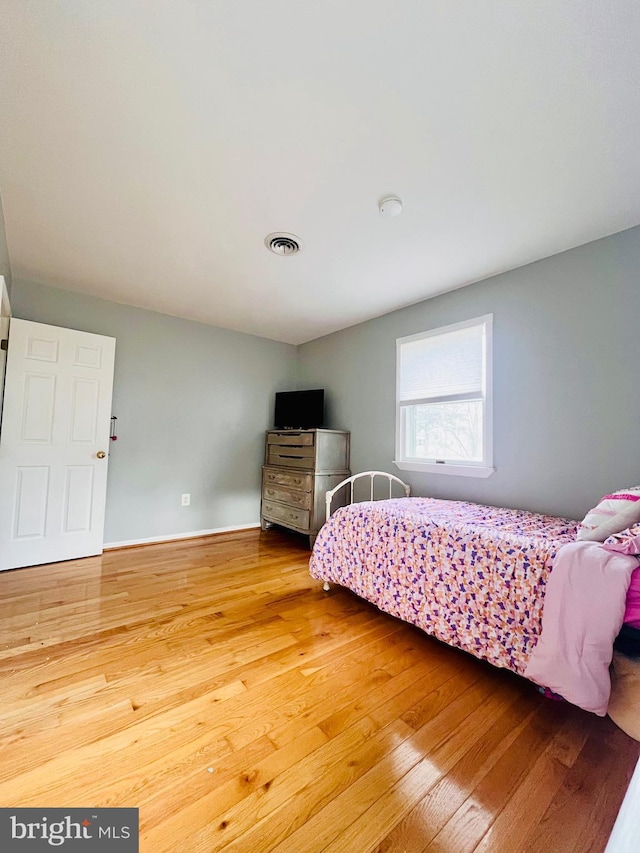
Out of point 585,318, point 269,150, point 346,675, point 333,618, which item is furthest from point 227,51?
point 333,618

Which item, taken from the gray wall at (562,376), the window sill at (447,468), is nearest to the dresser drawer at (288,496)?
the window sill at (447,468)

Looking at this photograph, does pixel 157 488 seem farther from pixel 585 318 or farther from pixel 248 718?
pixel 585 318

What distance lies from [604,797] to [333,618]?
4.31 feet

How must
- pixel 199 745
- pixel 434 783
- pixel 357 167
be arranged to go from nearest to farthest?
pixel 434 783, pixel 199 745, pixel 357 167

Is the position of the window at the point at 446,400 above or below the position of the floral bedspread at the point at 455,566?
above

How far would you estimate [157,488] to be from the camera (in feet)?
11.5

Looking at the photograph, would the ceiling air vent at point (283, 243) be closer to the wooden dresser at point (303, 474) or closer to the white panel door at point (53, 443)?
the wooden dresser at point (303, 474)

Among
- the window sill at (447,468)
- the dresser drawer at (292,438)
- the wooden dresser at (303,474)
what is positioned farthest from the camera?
the dresser drawer at (292,438)

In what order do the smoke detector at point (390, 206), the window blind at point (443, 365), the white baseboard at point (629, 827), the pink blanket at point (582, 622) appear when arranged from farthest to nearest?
the window blind at point (443, 365), the smoke detector at point (390, 206), the pink blanket at point (582, 622), the white baseboard at point (629, 827)

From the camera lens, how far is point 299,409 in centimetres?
402

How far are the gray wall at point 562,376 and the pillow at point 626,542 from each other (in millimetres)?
911

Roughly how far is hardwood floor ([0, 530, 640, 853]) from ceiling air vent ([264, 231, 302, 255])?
2.41 m

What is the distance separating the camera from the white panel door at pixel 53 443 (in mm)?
2695

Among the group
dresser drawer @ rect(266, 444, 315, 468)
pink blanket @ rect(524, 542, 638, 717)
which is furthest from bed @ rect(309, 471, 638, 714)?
dresser drawer @ rect(266, 444, 315, 468)
